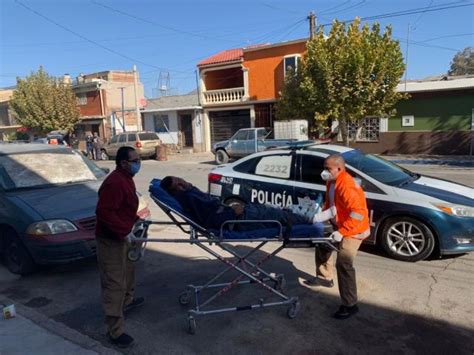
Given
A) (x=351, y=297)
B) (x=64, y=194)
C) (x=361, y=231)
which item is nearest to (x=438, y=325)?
(x=351, y=297)

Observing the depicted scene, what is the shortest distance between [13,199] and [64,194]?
64 centimetres

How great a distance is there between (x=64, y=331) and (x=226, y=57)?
85.1 ft

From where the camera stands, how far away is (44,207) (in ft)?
17.4

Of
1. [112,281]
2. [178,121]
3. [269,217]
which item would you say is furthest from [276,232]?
[178,121]

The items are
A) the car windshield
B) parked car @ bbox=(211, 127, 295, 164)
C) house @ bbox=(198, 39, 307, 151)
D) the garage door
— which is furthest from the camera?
the garage door

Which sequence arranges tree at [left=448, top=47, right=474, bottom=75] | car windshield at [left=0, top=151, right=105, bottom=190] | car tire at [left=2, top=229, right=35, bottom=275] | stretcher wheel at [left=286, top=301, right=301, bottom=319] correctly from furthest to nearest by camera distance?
1. tree at [left=448, top=47, right=474, bottom=75]
2. car windshield at [left=0, top=151, right=105, bottom=190]
3. car tire at [left=2, top=229, right=35, bottom=275]
4. stretcher wheel at [left=286, top=301, right=301, bottom=319]

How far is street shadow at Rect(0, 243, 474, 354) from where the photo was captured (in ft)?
11.6

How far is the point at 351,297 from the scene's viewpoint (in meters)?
3.96

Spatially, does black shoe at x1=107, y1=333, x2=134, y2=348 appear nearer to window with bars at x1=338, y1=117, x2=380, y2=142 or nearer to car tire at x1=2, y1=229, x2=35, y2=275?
car tire at x1=2, y1=229, x2=35, y2=275

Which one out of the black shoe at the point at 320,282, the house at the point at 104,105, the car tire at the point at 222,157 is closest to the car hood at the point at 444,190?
the black shoe at the point at 320,282

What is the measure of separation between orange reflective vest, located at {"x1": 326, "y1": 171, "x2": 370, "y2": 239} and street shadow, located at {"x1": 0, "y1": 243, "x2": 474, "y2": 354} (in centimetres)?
87

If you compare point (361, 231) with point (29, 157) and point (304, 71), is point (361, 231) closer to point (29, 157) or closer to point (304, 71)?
point (29, 157)

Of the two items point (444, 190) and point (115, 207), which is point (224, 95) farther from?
point (115, 207)

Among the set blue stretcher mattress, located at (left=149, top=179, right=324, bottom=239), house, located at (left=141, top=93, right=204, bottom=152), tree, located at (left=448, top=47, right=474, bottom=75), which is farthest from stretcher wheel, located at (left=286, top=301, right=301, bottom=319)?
tree, located at (left=448, top=47, right=474, bottom=75)
